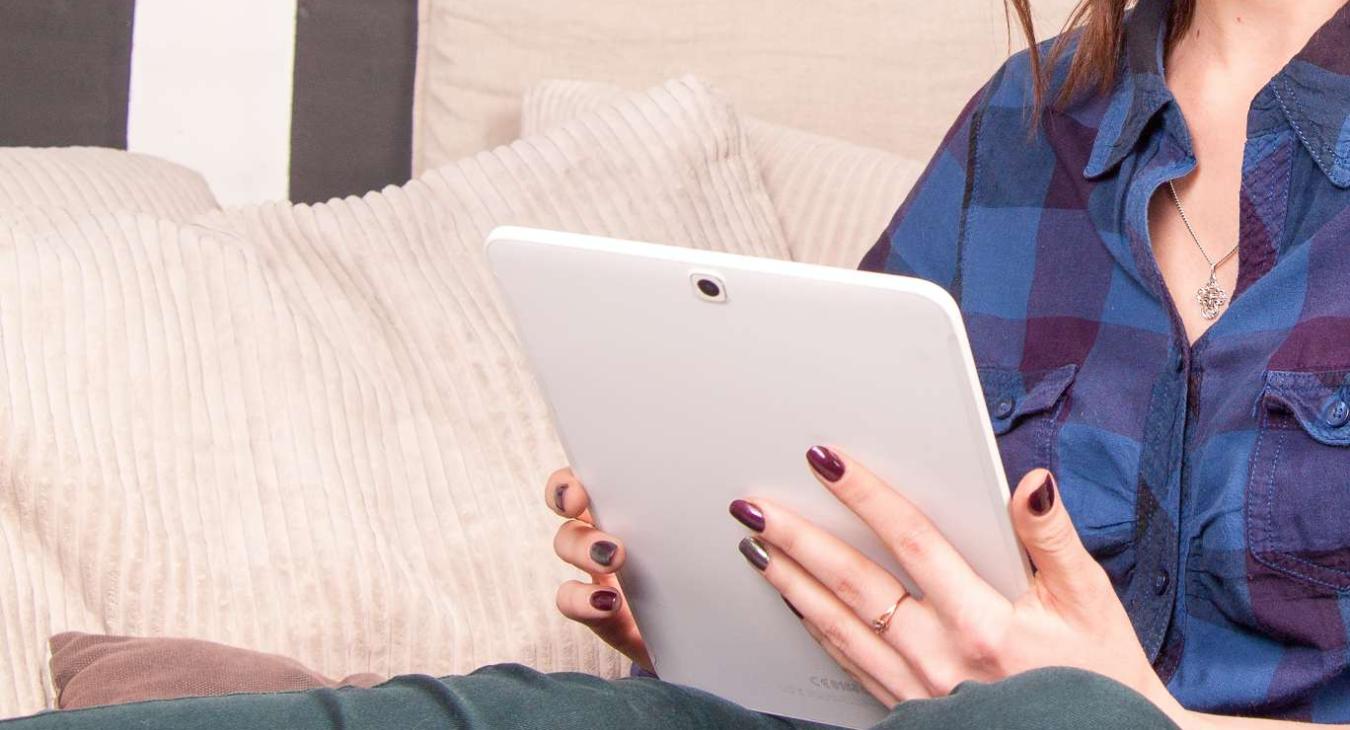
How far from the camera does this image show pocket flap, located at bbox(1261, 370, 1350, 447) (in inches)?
27.6

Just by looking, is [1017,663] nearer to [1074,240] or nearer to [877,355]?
[877,355]

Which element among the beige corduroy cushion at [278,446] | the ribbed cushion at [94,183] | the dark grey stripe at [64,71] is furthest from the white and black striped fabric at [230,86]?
the beige corduroy cushion at [278,446]

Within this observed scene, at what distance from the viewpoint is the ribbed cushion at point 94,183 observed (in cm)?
107

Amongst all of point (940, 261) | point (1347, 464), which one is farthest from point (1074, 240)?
point (1347, 464)

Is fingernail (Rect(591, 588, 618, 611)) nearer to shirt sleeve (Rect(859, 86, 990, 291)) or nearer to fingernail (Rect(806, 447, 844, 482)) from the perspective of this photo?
fingernail (Rect(806, 447, 844, 482))

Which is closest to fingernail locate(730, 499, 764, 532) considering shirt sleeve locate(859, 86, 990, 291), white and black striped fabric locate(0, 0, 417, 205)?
shirt sleeve locate(859, 86, 990, 291)

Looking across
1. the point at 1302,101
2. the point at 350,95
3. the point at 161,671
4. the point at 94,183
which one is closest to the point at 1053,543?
the point at 1302,101

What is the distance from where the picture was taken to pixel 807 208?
128 centimetres

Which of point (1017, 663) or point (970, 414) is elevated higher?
point (970, 414)

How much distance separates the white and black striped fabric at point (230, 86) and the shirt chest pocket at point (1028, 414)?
0.92 metres

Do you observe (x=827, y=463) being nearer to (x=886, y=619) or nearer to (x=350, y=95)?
(x=886, y=619)

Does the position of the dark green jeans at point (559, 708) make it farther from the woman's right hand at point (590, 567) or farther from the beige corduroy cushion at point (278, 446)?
the beige corduroy cushion at point (278, 446)

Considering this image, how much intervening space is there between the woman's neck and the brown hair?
0.02 metres

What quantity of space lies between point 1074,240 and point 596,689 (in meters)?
0.42
